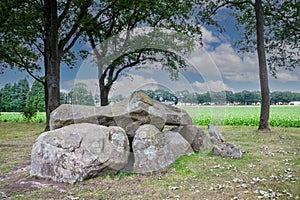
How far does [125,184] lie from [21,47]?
2082 cm

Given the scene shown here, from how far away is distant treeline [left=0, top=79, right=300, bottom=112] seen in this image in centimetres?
1086

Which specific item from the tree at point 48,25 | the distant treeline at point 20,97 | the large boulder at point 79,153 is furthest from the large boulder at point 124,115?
the distant treeline at point 20,97

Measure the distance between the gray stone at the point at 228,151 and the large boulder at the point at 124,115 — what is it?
1923mm

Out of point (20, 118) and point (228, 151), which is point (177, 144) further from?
point (20, 118)

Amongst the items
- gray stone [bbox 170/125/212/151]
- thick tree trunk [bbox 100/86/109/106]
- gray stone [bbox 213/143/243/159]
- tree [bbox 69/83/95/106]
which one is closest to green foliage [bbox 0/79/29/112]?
thick tree trunk [bbox 100/86/109/106]

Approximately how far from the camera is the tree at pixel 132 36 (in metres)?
17.9

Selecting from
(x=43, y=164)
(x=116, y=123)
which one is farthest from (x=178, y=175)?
(x=43, y=164)

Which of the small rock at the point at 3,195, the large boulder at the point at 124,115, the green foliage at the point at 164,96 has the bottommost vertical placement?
the small rock at the point at 3,195

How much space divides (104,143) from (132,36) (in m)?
15.7

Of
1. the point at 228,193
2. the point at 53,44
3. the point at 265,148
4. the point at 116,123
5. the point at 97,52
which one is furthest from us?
the point at 97,52

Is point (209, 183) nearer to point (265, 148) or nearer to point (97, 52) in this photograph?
point (265, 148)

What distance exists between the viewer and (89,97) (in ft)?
44.2

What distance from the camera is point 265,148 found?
11.0m

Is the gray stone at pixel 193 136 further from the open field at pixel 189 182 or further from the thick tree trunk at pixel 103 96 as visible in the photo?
the thick tree trunk at pixel 103 96
